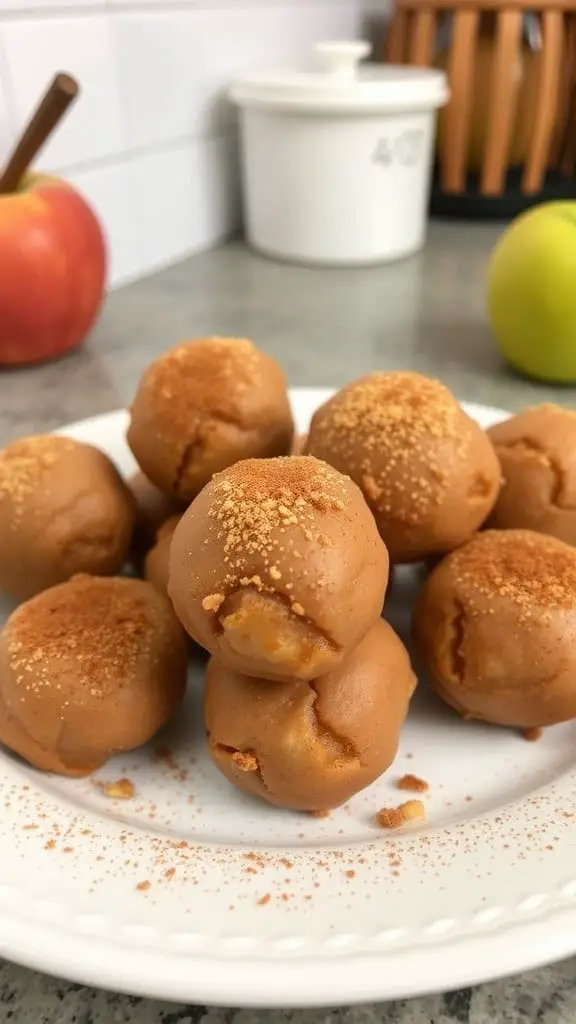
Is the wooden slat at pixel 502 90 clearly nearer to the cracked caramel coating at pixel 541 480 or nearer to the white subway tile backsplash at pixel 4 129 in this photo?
the white subway tile backsplash at pixel 4 129

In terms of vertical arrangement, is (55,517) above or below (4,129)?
below

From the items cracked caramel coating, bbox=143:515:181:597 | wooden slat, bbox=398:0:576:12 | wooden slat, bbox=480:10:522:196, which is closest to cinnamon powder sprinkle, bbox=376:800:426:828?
cracked caramel coating, bbox=143:515:181:597

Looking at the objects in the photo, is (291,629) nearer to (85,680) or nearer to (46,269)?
(85,680)

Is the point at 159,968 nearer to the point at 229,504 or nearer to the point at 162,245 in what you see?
the point at 229,504

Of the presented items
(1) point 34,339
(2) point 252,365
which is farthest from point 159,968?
(1) point 34,339

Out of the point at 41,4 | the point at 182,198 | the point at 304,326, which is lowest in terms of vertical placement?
the point at 304,326

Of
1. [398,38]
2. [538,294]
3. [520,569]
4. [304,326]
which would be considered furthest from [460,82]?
[520,569]

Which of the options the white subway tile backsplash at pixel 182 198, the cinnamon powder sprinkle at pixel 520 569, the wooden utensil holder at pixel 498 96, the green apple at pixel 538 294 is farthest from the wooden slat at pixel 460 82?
the cinnamon powder sprinkle at pixel 520 569
